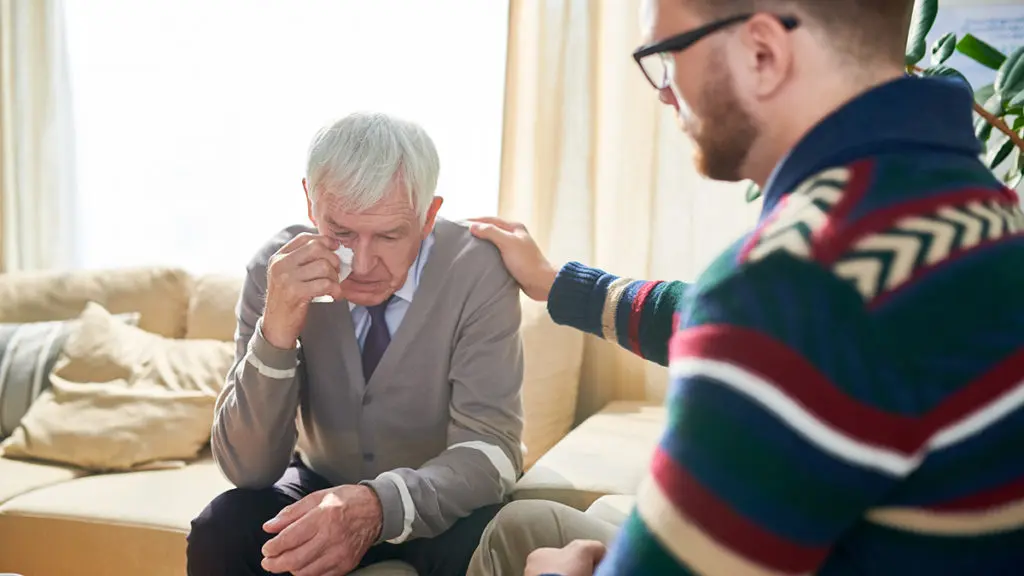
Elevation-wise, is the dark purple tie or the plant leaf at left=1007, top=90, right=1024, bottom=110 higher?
the plant leaf at left=1007, top=90, right=1024, bottom=110

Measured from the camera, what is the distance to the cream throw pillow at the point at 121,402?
2486mm

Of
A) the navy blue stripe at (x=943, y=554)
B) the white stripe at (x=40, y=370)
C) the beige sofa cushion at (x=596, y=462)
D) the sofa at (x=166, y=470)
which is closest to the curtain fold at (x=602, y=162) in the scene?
the sofa at (x=166, y=470)

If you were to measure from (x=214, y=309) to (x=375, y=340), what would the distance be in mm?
1347

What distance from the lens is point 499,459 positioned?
5.39 ft

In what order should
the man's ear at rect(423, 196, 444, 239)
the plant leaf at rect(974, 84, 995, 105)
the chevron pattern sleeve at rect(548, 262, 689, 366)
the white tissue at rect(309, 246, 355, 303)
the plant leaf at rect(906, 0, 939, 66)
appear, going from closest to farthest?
the chevron pattern sleeve at rect(548, 262, 689, 366) < the white tissue at rect(309, 246, 355, 303) < the man's ear at rect(423, 196, 444, 239) < the plant leaf at rect(906, 0, 939, 66) < the plant leaf at rect(974, 84, 995, 105)

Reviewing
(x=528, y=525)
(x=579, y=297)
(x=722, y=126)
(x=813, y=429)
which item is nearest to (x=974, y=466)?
(x=813, y=429)

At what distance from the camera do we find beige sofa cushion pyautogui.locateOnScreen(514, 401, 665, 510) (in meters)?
2.01

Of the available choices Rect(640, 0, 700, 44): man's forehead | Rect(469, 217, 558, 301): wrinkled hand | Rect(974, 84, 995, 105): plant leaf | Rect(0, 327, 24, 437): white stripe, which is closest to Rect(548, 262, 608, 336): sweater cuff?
Rect(469, 217, 558, 301): wrinkled hand

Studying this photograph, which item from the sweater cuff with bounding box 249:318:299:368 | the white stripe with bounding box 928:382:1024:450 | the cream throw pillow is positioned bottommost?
the cream throw pillow

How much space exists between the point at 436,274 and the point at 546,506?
565 mm

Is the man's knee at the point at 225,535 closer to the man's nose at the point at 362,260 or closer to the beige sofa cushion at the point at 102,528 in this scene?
the man's nose at the point at 362,260

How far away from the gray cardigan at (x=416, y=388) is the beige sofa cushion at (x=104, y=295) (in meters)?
1.34

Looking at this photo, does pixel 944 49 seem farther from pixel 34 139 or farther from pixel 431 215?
pixel 34 139

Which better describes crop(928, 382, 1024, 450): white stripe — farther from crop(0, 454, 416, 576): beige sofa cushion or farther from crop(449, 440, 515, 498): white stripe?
crop(0, 454, 416, 576): beige sofa cushion
